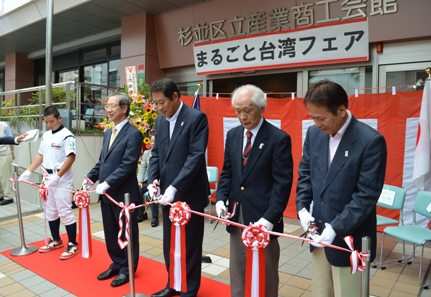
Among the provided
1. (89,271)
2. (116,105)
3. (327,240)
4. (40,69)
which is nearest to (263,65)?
(116,105)

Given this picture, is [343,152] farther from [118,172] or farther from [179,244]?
[118,172]

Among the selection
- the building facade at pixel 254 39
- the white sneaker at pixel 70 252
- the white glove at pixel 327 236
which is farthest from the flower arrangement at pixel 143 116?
the white glove at pixel 327 236

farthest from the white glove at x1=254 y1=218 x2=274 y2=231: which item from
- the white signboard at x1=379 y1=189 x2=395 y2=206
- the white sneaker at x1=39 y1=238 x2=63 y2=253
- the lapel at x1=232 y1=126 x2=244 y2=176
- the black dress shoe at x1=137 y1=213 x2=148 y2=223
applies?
the black dress shoe at x1=137 y1=213 x2=148 y2=223

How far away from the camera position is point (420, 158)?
13.3 ft

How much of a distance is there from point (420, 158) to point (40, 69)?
13.3m

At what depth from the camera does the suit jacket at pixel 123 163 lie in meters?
3.15

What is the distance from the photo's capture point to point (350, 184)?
1.82m

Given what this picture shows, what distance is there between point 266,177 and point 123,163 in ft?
4.91

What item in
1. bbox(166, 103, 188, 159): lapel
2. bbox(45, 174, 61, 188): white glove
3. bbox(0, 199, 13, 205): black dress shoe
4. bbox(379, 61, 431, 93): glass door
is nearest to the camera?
bbox(166, 103, 188, 159): lapel

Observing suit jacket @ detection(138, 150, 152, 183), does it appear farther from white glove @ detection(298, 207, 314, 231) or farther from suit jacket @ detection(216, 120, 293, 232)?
white glove @ detection(298, 207, 314, 231)

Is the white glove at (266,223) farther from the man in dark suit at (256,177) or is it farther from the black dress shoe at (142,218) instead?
the black dress shoe at (142,218)

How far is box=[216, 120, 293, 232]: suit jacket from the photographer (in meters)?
2.23

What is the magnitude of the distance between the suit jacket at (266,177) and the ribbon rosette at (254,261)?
0.55 feet

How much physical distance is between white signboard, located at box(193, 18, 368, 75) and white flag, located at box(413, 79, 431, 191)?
1.60m
